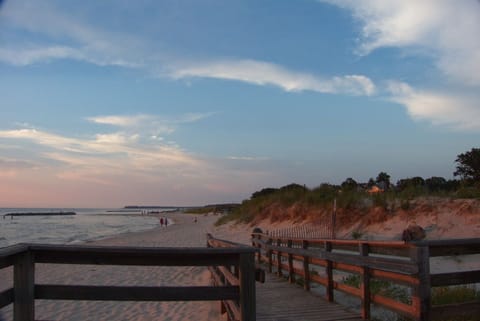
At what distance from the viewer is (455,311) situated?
621 centimetres

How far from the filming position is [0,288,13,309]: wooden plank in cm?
461

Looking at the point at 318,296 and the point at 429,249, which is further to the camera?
the point at 318,296

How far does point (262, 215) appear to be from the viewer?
1533 inches

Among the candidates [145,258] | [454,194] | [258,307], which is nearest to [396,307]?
[258,307]

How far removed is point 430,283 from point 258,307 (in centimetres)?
354

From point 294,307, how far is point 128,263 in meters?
4.46

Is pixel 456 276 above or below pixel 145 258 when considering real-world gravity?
below

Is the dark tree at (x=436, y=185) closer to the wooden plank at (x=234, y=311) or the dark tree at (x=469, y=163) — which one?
the dark tree at (x=469, y=163)

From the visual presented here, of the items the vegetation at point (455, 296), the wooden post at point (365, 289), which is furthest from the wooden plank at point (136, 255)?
Answer: the vegetation at point (455, 296)

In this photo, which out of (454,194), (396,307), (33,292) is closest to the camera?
(33,292)

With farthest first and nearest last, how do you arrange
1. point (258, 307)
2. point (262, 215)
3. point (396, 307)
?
1. point (262, 215)
2. point (258, 307)
3. point (396, 307)

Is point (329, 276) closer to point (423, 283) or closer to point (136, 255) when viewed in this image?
point (423, 283)

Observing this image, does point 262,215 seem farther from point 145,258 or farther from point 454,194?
point 145,258

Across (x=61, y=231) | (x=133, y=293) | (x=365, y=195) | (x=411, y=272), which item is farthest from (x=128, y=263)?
(x=61, y=231)
